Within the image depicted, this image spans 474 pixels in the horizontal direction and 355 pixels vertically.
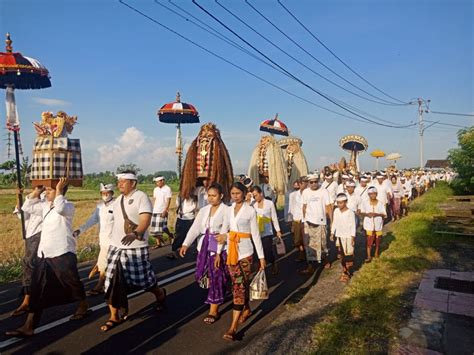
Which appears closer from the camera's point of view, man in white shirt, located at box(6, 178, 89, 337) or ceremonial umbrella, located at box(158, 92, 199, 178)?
man in white shirt, located at box(6, 178, 89, 337)

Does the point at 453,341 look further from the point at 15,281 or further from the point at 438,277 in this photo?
the point at 15,281

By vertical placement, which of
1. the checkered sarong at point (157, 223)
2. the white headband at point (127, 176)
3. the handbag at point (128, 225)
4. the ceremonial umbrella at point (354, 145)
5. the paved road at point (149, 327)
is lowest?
the paved road at point (149, 327)

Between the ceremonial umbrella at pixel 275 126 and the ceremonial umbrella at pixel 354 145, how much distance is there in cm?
708

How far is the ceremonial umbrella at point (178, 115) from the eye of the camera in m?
11.7

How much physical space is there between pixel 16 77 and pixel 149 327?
5206mm

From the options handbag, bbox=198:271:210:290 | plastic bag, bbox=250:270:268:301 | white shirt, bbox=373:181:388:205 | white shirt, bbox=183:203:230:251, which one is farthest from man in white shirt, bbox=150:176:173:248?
white shirt, bbox=373:181:388:205

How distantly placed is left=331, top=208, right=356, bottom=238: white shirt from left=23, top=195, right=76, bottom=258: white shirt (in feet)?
15.1

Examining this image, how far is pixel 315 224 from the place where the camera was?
6980mm

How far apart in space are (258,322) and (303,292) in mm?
1423

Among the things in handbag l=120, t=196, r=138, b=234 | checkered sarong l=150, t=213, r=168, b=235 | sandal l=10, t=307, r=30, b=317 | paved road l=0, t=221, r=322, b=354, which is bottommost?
paved road l=0, t=221, r=322, b=354

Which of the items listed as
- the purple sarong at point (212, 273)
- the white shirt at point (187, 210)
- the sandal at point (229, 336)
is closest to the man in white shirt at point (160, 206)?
the white shirt at point (187, 210)

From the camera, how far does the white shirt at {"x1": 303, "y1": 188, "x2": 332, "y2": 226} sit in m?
6.97

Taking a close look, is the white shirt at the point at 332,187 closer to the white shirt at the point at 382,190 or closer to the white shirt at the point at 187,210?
the white shirt at the point at 382,190

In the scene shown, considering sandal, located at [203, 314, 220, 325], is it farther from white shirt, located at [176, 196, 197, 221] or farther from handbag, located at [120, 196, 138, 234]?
white shirt, located at [176, 196, 197, 221]
